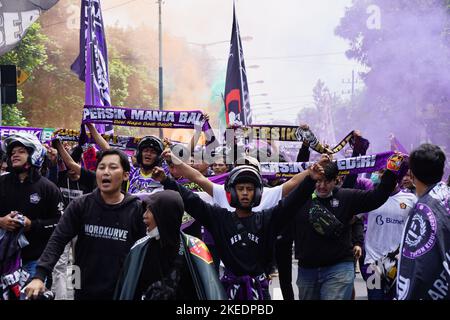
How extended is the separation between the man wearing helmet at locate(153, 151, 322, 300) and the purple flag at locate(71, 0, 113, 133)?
4.90m

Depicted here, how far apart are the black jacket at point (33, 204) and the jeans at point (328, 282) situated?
2200mm

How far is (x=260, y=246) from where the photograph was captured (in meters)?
5.26

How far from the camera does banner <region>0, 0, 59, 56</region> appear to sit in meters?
11.8

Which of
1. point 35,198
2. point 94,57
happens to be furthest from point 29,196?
point 94,57

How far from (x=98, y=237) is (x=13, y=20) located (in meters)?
7.86

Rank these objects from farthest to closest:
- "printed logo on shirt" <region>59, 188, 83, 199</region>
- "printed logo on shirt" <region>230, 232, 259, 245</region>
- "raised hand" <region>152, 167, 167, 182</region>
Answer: "printed logo on shirt" <region>59, 188, 83, 199</region>, "raised hand" <region>152, 167, 167, 182</region>, "printed logo on shirt" <region>230, 232, 259, 245</region>

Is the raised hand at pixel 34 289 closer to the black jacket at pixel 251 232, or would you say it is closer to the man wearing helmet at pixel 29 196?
the black jacket at pixel 251 232

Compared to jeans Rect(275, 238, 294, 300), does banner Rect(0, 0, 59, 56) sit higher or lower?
higher

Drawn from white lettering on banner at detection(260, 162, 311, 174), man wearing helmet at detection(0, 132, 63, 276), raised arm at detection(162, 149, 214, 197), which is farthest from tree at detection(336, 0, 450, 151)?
man wearing helmet at detection(0, 132, 63, 276)

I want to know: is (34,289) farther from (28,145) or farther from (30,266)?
(28,145)

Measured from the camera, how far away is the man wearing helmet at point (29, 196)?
6250 millimetres

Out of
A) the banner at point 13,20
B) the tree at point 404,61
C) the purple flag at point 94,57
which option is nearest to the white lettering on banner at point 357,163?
the purple flag at point 94,57

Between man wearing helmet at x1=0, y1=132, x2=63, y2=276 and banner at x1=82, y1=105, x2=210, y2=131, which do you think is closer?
man wearing helmet at x1=0, y1=132, x2=63, y2=276

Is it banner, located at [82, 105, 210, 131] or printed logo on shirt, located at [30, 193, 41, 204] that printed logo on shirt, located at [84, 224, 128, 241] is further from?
banner, located at [82, 105, 210, 131]
